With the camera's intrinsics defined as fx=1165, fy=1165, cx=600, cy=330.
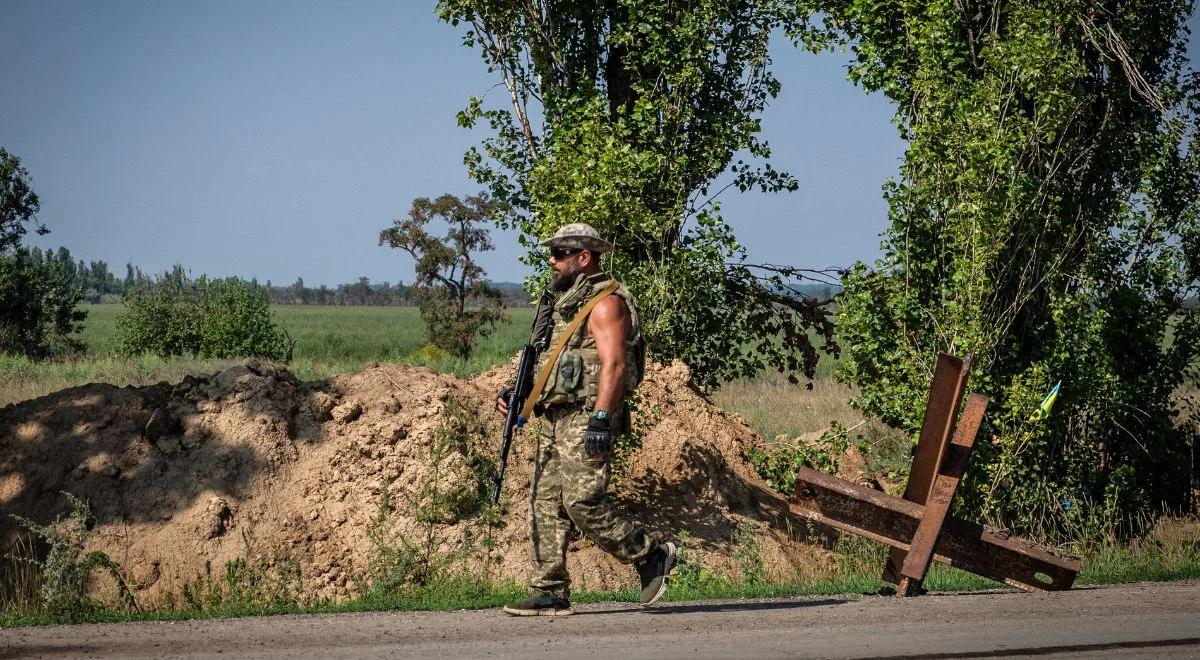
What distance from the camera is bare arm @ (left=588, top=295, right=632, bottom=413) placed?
6957 mm

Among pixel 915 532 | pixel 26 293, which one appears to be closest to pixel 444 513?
pixel 915 532

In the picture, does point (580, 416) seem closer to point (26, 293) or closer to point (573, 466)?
point (573, 466)

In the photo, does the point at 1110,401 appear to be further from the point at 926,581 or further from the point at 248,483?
the point at 248,483

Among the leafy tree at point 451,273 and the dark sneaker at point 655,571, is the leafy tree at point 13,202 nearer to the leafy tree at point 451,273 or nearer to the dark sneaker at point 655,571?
the leafy tree at point 451,273

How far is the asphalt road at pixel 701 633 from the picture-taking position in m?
6.26

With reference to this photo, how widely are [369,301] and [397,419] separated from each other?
542 ft

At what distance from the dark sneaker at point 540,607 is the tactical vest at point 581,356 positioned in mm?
1206

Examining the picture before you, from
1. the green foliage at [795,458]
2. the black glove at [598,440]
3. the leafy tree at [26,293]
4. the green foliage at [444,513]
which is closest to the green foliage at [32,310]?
the leafy tree at [26,293]

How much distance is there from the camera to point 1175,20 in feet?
41.6

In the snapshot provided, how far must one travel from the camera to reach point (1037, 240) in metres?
11.5

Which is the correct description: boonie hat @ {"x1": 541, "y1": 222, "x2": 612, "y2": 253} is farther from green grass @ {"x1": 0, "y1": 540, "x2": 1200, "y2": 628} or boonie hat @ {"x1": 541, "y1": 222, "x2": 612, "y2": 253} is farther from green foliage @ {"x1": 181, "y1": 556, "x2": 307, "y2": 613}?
green foliage @ {"x1": 181, "y1": 556, "x2": 307, "y2": 613}

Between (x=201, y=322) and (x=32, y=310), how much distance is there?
10700mm

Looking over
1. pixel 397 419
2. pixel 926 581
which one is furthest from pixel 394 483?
pixel 926 581

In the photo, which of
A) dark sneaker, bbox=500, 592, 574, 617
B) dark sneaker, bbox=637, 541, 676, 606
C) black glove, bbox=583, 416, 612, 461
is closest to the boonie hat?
black glove, bbox=583, 416, 612, 461
